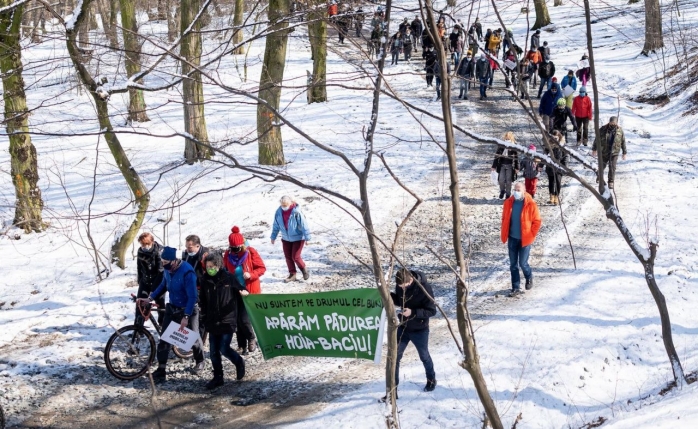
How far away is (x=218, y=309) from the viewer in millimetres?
8766

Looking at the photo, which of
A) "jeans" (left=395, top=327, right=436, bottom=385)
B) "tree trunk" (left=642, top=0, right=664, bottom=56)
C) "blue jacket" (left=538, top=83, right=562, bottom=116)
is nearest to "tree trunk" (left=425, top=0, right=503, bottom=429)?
"jeans" (left=395, top=327, right=436, bottom=385)

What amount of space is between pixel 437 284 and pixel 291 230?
2.56 meters

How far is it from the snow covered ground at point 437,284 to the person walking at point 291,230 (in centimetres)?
39

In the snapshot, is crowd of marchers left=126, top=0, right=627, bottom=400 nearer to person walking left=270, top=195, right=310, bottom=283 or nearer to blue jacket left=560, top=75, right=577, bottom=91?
person walking left=270, top=195, right=310, bottom=283

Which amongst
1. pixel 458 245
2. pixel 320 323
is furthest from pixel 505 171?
pixel 458 245

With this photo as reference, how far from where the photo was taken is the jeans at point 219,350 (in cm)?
882

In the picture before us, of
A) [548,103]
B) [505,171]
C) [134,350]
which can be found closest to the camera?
[134,350]

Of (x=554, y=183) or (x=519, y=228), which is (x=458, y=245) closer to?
(x=519, y=228)

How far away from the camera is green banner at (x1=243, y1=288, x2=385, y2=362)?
8633 millimetres

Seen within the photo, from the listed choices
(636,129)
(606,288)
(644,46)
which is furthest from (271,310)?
(644,46)

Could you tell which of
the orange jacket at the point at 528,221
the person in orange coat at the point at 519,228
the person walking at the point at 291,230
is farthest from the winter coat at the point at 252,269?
the orange jacket at the point at 528,221

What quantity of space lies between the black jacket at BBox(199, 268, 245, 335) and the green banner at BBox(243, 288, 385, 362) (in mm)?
536

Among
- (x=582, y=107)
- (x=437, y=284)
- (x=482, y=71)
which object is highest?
(x=482, y=71)

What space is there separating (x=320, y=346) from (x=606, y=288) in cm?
501
